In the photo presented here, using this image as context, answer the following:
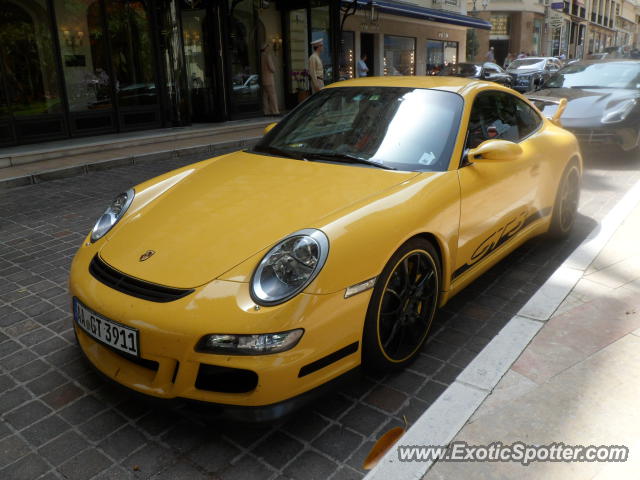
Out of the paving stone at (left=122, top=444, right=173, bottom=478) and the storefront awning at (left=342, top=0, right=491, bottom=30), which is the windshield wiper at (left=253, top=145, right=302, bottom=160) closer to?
the paving stone at (left=122, top=444, right=173, bottom=478)

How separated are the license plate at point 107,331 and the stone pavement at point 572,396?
1277mm

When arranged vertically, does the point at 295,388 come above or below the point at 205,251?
below

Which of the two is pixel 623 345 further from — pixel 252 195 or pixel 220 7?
pixel 220 7

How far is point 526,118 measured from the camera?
4.25m

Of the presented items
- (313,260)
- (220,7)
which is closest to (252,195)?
(313,260)

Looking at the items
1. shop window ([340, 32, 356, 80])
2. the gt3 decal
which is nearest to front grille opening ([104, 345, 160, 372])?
the gt3 decal

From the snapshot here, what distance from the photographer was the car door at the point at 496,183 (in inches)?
125

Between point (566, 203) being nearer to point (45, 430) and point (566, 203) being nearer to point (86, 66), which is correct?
point (45, 430)

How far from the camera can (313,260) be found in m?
2.29

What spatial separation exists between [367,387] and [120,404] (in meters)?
1.19

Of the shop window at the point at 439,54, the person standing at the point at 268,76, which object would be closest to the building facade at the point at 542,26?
the shop window at the point at 439,54

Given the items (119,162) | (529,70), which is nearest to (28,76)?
(119,162)

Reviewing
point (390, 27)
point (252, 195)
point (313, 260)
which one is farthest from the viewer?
point (390, 27)

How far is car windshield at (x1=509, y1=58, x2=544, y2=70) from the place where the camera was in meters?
23.7
